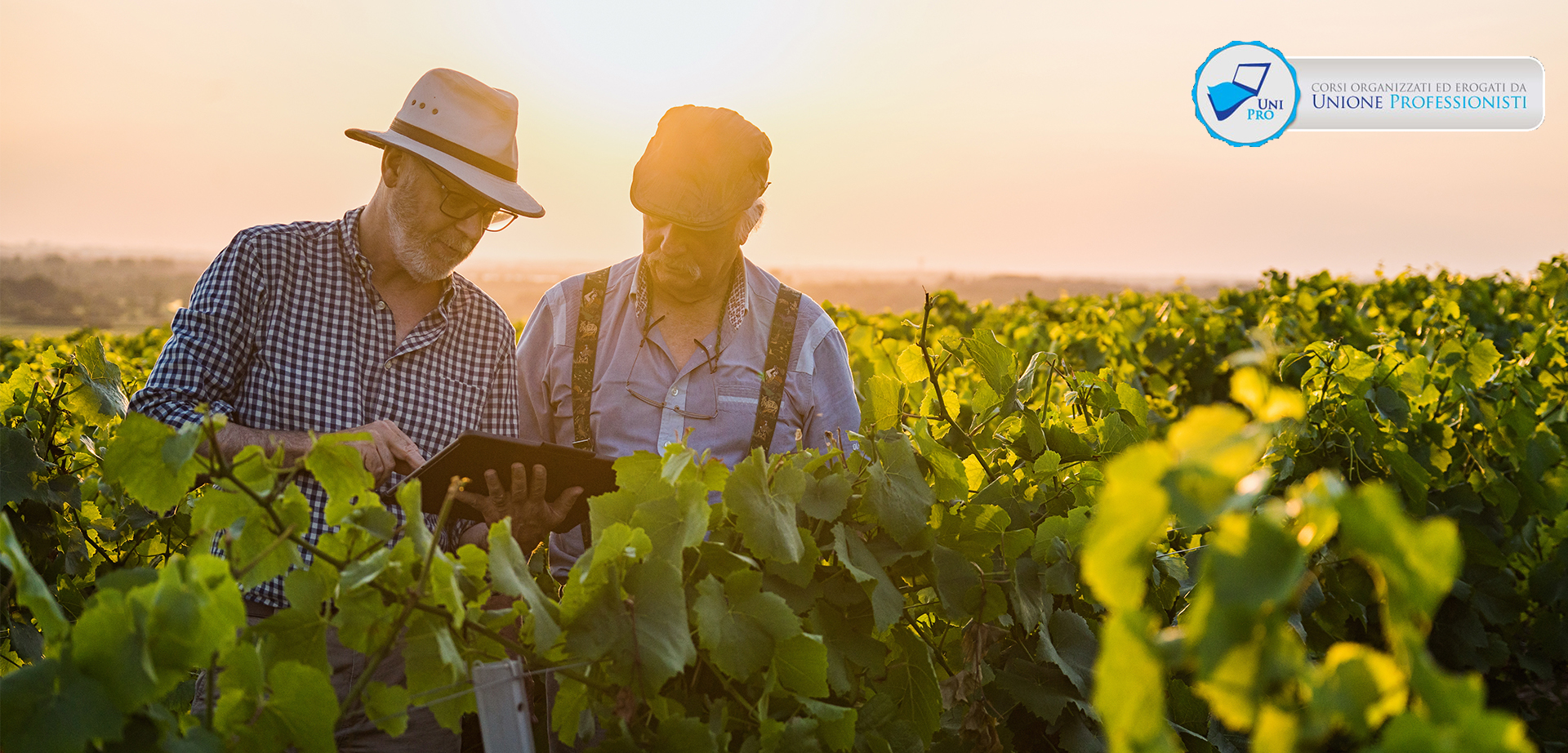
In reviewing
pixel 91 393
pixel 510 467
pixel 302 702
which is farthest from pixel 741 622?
pixel 91 393

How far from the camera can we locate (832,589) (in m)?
1.52

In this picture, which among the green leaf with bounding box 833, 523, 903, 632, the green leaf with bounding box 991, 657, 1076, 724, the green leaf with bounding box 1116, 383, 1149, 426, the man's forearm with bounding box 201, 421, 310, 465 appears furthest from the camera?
the man's forearm with bounding box 201, 421, 310, 465

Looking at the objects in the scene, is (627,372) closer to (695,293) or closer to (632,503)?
(695,293)

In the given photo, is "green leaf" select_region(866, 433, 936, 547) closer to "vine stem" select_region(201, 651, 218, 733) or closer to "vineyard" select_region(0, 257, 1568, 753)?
"vineyard" select_region(0, 257, 1568, 753)

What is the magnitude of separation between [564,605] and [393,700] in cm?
20

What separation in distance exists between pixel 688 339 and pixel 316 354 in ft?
3.15

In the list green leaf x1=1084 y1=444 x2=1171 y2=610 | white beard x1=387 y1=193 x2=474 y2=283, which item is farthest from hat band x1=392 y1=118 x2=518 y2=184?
green leaf x1=1084 y1=444 x2=1171 y2=610

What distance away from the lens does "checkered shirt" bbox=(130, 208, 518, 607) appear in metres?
2.57

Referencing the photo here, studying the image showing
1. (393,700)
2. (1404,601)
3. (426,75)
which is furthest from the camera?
(426,75)

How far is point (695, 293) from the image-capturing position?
9.78 ft

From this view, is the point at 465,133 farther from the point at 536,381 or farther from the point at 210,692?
the point at 210,692

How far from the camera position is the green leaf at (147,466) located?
3.66 ft

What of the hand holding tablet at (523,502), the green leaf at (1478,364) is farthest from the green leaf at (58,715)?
the green leaf at (1478,364)

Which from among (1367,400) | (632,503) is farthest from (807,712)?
(1367,400)
